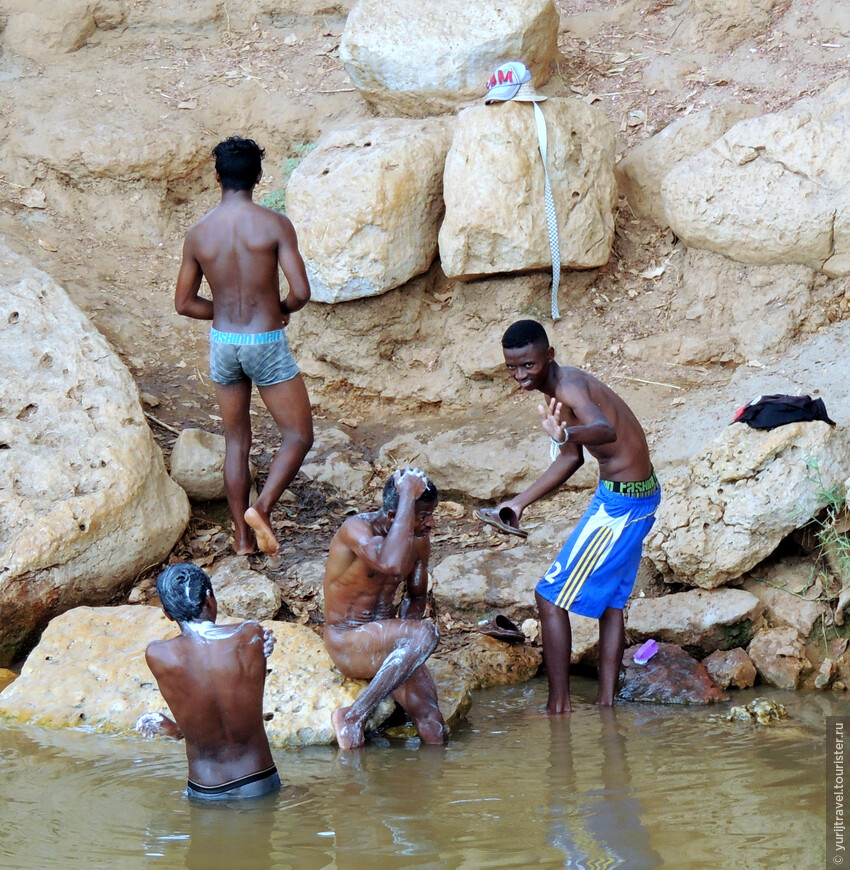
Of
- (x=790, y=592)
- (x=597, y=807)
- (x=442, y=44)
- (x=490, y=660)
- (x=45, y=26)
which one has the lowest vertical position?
(x=597, y=807)

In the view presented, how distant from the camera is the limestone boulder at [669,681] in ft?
17.4

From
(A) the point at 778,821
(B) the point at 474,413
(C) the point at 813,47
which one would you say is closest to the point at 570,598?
(A) the point at 778,821

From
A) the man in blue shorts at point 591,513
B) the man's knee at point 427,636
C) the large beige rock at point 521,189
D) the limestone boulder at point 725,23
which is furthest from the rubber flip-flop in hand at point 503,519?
the limestone boulder at point 725,23

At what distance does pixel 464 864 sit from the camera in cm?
347

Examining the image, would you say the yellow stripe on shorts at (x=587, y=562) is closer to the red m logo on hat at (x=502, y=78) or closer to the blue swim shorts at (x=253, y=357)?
the blue swim shorts at (x=253, y=357)

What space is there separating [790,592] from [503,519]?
1.86 metres

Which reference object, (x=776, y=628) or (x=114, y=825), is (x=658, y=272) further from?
(x=114, y=825)

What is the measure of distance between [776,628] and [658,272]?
3.10m

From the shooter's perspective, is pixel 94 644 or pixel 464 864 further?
pixel 94 644

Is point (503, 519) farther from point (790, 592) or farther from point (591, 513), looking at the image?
point (790, 592)

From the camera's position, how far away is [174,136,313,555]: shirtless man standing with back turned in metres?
5.72

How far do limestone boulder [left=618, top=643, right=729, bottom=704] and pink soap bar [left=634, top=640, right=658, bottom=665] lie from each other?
0.02m

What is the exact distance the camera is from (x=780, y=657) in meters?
5.46

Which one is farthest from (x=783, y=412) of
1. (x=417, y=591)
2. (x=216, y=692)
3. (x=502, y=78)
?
(x=216, y=692)
